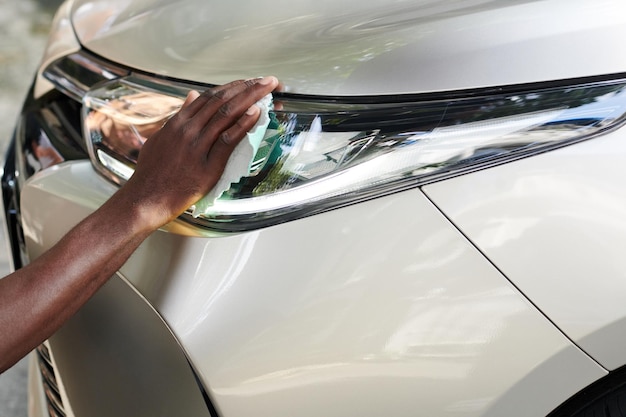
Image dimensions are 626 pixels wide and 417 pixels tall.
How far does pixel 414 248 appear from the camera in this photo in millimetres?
994

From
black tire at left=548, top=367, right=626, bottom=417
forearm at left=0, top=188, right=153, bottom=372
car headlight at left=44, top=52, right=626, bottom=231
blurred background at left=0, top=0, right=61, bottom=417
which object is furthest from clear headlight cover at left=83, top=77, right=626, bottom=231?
blurred background at left=0, top=0, right=61, bottom=417

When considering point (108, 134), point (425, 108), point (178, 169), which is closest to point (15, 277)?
point (178, 169)

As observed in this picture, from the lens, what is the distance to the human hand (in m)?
1.04

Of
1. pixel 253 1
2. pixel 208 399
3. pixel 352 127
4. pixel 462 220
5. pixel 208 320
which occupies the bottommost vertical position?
pixel 208 399

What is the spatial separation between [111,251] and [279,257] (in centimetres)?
24

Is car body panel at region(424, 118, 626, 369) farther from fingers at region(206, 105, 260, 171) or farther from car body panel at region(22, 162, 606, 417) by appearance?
fingers at region(206, 105, 260, 171)

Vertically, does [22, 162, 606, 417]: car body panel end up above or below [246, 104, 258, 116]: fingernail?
below

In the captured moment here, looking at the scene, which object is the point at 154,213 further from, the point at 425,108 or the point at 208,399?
the point at 425,108

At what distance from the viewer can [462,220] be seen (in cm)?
98

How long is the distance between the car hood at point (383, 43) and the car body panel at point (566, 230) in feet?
0.48

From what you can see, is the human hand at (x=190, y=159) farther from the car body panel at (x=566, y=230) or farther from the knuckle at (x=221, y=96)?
the car body panel at (x=566, y=230)

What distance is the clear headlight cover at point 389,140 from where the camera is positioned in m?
1.01

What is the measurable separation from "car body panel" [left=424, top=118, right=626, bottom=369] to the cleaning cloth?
282mm

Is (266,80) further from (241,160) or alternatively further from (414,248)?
(414,248)
